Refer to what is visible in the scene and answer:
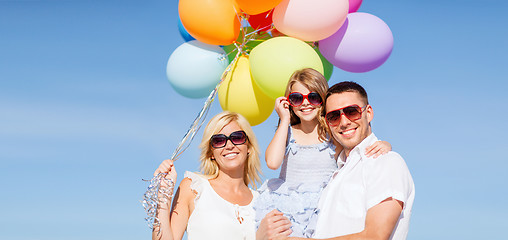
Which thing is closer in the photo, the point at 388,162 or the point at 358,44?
the point at 388,162

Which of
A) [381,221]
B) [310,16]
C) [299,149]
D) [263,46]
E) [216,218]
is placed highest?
[310,16]

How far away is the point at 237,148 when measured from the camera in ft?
16.4

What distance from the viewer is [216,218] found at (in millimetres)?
4770

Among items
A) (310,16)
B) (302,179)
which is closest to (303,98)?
(302,179)

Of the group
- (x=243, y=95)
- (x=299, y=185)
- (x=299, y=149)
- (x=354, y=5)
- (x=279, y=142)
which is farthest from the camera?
(x=354, y=5)

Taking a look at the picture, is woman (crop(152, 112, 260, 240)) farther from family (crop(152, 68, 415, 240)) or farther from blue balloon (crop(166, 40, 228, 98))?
blue balloon (crop(166, 40, 228, 98))

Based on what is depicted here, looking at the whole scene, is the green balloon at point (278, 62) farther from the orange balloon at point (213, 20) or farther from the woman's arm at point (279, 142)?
the orange balloon at point (213, 20)

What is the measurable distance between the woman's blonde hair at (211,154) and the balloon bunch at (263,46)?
1.23 feet

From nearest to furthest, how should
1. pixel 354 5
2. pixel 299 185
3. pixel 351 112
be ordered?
pixel 351 112 < pixel 299 185 < pixel 354 5

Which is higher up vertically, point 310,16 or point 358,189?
point 310,16

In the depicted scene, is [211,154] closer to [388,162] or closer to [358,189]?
[358,189]

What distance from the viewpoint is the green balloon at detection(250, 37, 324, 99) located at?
16.4ft

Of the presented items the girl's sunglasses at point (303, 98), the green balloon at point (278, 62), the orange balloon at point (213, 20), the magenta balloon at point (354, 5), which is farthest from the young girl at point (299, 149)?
the magenta balloon at point (354, 5)

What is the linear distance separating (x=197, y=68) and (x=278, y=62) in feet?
3.40
